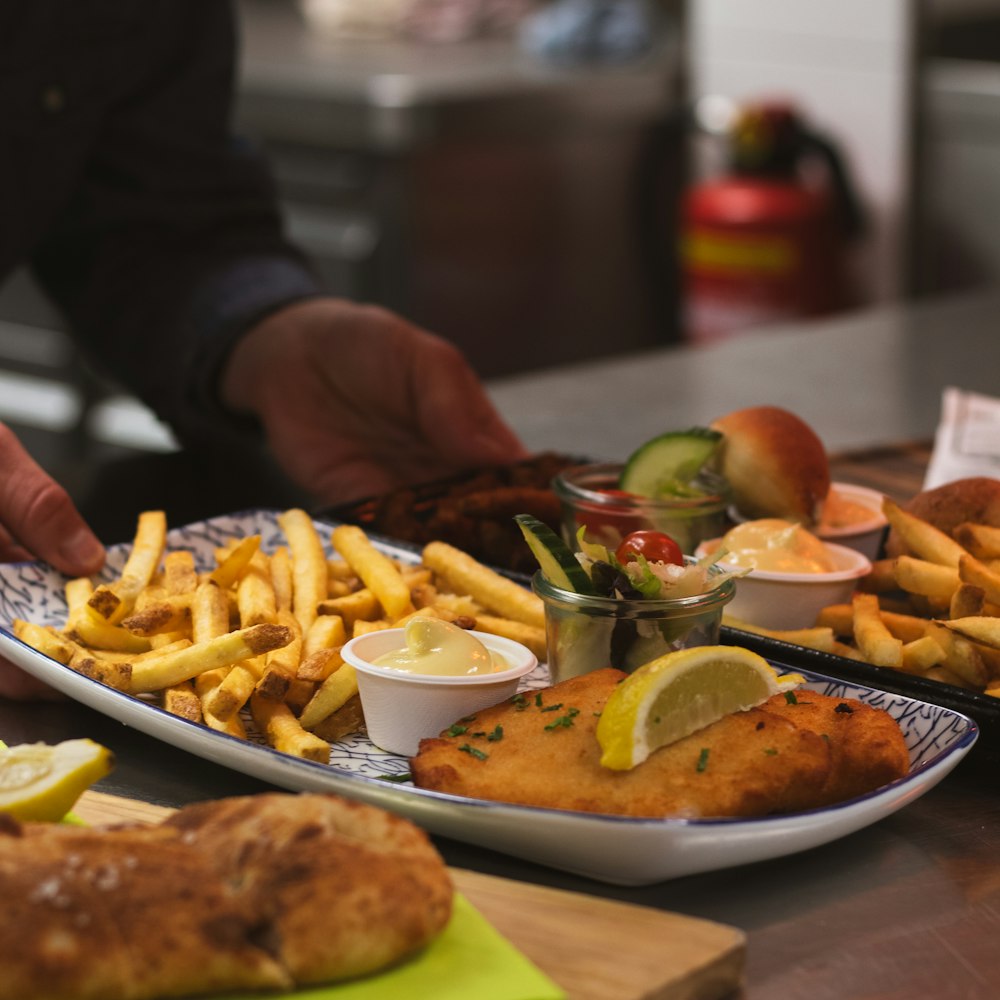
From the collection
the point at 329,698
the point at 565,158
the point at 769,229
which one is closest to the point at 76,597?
the point at 329,698

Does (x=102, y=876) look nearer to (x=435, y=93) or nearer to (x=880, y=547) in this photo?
(x=880, y=547)

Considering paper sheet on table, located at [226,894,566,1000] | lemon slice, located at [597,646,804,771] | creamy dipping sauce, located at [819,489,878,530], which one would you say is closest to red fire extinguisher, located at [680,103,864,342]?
creamy dipping sauce, located at [819,489,878,530]

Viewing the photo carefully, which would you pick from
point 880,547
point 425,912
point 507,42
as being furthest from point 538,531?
point 507,42

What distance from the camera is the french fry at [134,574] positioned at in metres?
1.69

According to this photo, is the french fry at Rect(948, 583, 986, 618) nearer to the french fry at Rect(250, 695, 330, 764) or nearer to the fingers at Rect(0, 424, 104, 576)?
the french fry at Rect(250, 695, 330, 764)

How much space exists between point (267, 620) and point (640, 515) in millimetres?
531

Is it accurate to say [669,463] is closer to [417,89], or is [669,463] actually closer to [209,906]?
[209,906]

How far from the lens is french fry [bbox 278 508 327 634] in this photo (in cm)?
175

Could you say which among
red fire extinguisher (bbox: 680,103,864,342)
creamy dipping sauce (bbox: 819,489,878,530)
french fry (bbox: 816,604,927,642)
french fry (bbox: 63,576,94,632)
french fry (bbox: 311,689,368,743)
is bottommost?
red fire extinguisher (bbox: 680,103,864,342)

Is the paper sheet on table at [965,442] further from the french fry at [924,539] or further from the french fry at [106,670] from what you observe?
the french fry at [106,670]

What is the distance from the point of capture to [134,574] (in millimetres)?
1820

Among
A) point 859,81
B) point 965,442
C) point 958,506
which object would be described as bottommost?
point 965,442

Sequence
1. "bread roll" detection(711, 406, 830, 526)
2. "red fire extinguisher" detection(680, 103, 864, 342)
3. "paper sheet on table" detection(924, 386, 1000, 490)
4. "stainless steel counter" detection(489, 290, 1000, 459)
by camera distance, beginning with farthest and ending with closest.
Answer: "red fire extinguisher" detection(680, 103, 864, 342) → "stainless steel counter" detection(489, 290, 1000, 459) → "paper sheet on table" detection(924, 386, 1000, 490) → "bread roll" detection(711, 406, 830, 526)

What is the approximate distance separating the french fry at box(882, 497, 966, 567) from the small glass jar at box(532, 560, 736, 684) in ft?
1.12
